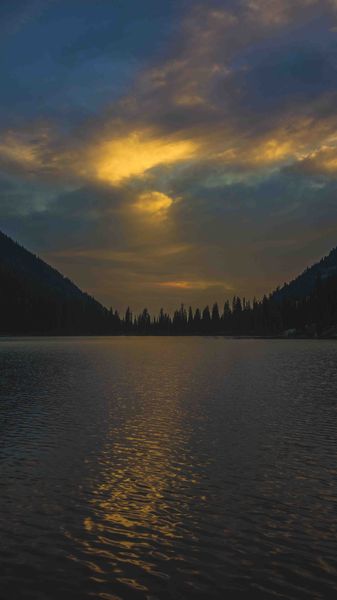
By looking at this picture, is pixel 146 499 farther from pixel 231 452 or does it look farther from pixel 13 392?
pixel 13 392

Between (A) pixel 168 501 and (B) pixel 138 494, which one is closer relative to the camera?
(A) pixel 168 501

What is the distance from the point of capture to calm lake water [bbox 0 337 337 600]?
45.0 feet

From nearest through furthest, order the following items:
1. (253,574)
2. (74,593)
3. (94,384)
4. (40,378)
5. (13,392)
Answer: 1. (74,593)
2. (253,574)
3. (13,392)
4. (94,384)
5. (40,378)

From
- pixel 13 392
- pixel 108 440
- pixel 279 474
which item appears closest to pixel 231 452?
pixel 279 474

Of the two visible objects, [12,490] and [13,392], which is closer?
[12,490]

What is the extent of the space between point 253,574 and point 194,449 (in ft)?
47.4

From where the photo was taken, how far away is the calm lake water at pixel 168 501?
13.7 meters

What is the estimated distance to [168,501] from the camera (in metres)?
19.9

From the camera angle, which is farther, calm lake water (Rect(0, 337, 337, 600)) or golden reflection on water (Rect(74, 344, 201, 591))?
golden reflection on water (Rect(74, 344, 201, 591))

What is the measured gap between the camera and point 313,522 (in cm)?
1762

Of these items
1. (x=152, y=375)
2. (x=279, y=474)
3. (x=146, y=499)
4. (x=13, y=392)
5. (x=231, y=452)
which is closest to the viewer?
(x=146, y=499)

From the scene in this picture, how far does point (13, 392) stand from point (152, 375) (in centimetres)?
2561

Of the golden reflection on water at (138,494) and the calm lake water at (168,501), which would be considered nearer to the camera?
the calm lake water at (168,501)

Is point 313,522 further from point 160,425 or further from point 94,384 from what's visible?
point 94,384
